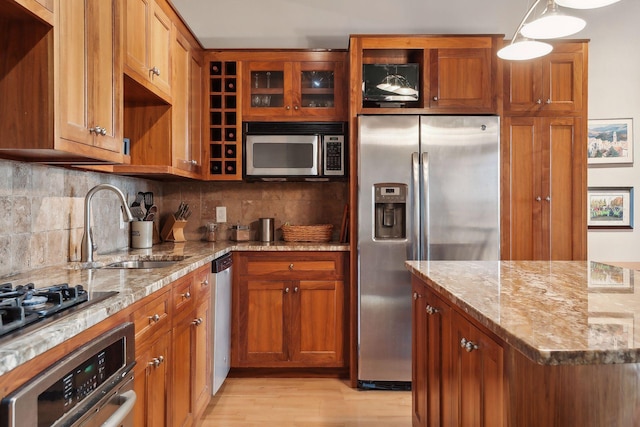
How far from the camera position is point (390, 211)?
291 centimetres

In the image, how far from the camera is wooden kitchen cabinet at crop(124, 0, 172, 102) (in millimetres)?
1991

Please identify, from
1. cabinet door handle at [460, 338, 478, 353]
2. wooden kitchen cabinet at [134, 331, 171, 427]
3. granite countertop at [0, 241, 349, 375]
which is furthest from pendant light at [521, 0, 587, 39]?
wooden kitchen cabinet at [134, 331, 171, 427]

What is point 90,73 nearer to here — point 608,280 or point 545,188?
point 608,280

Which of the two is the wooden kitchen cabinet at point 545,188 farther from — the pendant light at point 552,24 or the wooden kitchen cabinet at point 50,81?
the wooden kitchen cabinet at point 50,81

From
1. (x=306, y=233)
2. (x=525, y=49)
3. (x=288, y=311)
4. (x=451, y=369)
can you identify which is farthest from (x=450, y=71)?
(x=451, y=369)

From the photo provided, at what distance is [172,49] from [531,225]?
2.70m

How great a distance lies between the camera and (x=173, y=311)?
5.82 feet

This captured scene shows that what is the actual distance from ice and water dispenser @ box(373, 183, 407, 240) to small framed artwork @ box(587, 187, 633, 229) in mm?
1787

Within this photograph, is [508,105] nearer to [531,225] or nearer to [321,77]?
[531,225]

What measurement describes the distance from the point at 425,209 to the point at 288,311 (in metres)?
1.19

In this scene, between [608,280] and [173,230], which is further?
[173,230]

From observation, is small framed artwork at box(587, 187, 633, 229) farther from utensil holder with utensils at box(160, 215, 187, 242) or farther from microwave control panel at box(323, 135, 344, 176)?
utensil holder with utensils at box(160, 215, 187, 242)

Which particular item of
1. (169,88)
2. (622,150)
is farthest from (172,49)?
(622,150)

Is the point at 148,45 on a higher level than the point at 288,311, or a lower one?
higher
